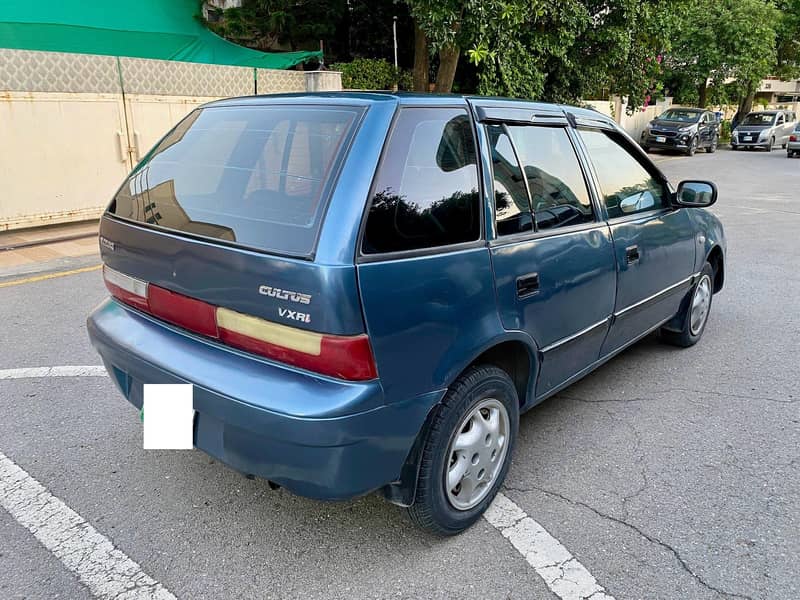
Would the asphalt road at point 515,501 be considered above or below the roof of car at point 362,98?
below

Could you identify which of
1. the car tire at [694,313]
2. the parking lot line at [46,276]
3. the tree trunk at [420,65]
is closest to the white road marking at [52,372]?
the parking lot line at [46,276]

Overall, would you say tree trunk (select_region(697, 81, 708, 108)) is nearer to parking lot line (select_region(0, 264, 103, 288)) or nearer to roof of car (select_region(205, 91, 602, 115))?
parking lot line (select_region(0, 264, 103, 288))

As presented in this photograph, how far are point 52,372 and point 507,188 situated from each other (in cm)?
315

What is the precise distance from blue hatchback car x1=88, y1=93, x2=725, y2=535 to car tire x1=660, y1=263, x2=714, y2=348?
5.30 ft

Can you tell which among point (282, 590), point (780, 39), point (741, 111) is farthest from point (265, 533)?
point (741, 111)

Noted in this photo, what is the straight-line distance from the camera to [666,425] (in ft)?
11.9

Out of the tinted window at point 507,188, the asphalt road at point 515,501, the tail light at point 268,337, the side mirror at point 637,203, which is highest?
the tinted window at point 507,188

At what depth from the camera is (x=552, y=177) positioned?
10.0 ft

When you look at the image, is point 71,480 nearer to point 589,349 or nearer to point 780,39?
point 589,349

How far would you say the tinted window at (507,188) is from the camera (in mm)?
2674

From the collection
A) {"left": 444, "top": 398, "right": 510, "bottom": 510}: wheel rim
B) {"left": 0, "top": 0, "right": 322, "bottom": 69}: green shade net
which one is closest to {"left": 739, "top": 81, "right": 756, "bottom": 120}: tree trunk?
{"left": 0, "top": 0, "right": 322, "bottom": 69}: green shade net

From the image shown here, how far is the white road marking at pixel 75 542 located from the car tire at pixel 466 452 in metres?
1.01

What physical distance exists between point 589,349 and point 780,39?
35.9m

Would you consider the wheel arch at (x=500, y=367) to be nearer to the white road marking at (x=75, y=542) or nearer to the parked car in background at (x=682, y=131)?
the white road marking at (x=75, y=542)
